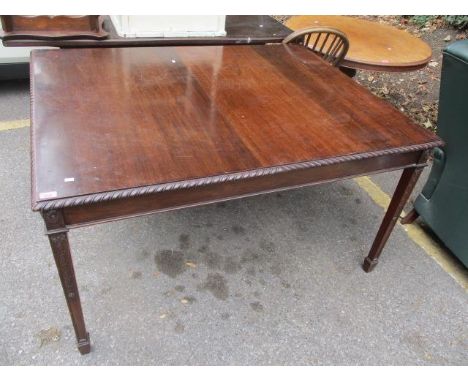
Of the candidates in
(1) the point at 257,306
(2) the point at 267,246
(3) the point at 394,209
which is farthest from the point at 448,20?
(1) the point at 257,306

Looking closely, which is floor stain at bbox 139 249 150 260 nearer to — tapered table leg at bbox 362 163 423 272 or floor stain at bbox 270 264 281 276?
floor stain at bbox 270 264 281 276

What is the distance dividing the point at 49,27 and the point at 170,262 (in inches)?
56.2

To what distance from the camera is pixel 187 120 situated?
1.49 meters

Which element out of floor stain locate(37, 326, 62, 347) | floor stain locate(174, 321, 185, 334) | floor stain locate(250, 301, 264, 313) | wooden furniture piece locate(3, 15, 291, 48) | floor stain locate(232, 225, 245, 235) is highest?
wooden furniture piece locate(3, 15, 291, 48)

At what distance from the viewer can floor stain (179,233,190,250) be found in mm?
2094

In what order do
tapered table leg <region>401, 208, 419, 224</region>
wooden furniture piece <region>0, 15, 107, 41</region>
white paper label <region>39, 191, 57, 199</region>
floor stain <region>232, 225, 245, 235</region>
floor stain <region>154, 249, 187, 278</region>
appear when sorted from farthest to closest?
tapered table leg <region>401, 208, 419, 224</region>, floor stain <region>232, 225, 245, 235</region>, wooden furniture piece <region>0, 15, 107, 41</region>, floor stain <region>154, 249, 187, 278</region>, white paper label <region>39, 191, 57, 199</region>

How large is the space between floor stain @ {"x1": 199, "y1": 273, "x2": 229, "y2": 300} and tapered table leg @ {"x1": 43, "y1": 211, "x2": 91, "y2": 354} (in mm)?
581

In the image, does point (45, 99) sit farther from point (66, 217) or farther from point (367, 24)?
point (367, 24)

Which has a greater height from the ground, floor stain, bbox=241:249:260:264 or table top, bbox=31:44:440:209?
table top, bbox=31:44:440:209

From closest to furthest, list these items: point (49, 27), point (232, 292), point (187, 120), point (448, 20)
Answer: point (187, 120), point (232, 292), point (49, 27), point (448, 20)

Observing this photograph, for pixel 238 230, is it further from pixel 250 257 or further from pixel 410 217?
pixel 410 217

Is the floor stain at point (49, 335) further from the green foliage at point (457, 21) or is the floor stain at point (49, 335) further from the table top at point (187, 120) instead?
the green foliage at point (457, 21)

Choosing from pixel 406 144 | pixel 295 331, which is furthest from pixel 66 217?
pixel 406 144

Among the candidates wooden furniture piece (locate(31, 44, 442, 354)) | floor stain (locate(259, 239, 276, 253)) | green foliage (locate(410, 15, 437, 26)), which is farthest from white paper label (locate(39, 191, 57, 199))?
green foliage (locate(410, 15, 437, 26))
